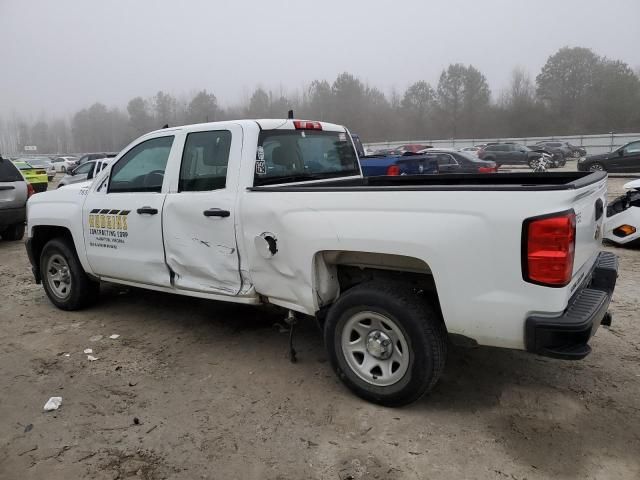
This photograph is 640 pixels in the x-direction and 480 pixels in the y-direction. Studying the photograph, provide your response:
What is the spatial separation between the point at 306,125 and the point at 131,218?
179cm

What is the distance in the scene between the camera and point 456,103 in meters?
86.4

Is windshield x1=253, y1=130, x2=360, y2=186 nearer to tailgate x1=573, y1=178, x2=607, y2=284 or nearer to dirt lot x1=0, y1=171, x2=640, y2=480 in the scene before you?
dirt lot x1=0, y1=171, x2=640, y2=480

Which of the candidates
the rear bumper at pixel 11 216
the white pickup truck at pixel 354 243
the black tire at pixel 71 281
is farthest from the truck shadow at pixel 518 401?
the rear bumper at pixel 11 216

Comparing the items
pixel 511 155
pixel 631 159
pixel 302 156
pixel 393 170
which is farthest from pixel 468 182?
pixel 511 155

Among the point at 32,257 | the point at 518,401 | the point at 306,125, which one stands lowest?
the point at 518,401

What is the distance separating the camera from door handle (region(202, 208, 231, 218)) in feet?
12.5

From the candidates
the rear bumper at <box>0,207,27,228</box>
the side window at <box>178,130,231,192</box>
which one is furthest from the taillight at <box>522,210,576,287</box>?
the rear bumper at <box>0,207,27,228</box>

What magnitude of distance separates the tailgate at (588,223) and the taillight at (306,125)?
2.37 m

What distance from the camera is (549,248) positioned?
259 centimetres

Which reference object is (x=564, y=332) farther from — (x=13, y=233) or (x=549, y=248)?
(x=13, y=233)

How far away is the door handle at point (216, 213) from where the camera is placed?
3816 millimetres

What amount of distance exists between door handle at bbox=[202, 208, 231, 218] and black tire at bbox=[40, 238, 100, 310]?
2.20 metres

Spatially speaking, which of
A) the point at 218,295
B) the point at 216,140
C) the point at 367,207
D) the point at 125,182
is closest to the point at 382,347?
the point at 367,207

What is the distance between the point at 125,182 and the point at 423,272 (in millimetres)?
3024
